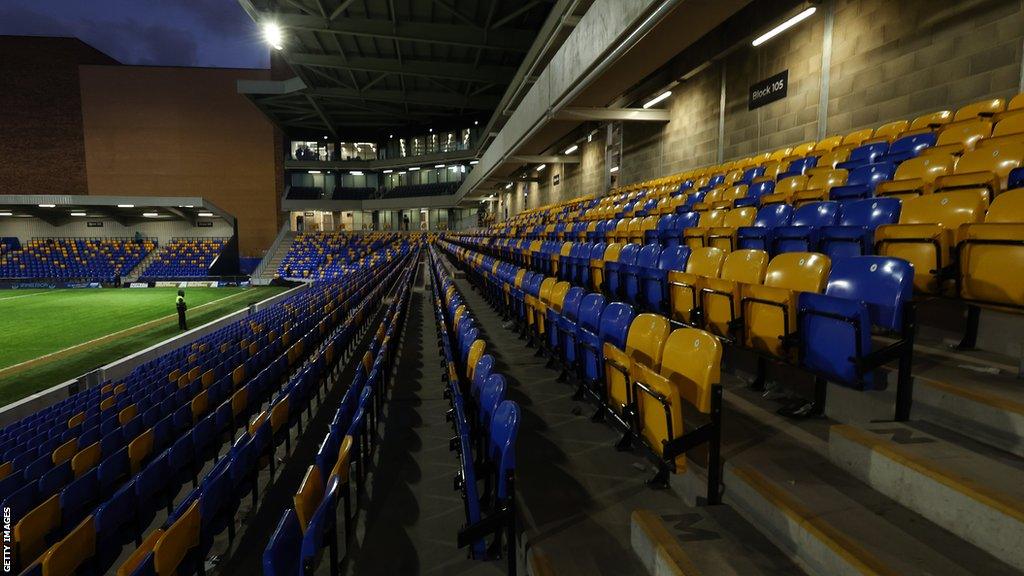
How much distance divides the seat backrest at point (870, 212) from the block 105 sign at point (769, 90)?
506 centimetres

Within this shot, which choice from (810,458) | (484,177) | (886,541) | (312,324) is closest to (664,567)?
(886,541)

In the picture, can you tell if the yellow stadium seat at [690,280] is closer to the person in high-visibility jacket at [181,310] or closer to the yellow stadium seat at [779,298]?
the yellow stadium seat at [779,298]

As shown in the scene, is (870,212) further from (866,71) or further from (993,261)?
(866,71)

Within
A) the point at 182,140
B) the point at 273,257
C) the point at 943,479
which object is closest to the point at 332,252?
the point at 273,257

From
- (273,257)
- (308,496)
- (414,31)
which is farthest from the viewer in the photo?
(273,257)

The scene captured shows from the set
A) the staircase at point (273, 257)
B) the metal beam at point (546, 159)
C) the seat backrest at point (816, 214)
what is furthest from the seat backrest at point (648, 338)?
the staircase at point (273, 257)

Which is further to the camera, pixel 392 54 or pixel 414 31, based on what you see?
pixel 392 54

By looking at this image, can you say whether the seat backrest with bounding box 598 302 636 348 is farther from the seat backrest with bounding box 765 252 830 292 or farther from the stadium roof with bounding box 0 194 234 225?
the stadium roof with bounding box 0 194 234 225

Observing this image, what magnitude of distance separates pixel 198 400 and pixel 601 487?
3614 mm

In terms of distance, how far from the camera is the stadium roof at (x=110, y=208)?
725 inches

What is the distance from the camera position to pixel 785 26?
6488 millimetres

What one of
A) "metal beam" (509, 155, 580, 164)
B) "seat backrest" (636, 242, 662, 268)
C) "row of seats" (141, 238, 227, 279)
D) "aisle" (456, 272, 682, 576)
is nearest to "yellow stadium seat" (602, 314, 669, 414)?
"aisle" (456, 272, 682, 576)

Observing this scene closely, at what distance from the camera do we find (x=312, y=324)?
6473mm

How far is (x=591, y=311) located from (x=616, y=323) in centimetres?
38
